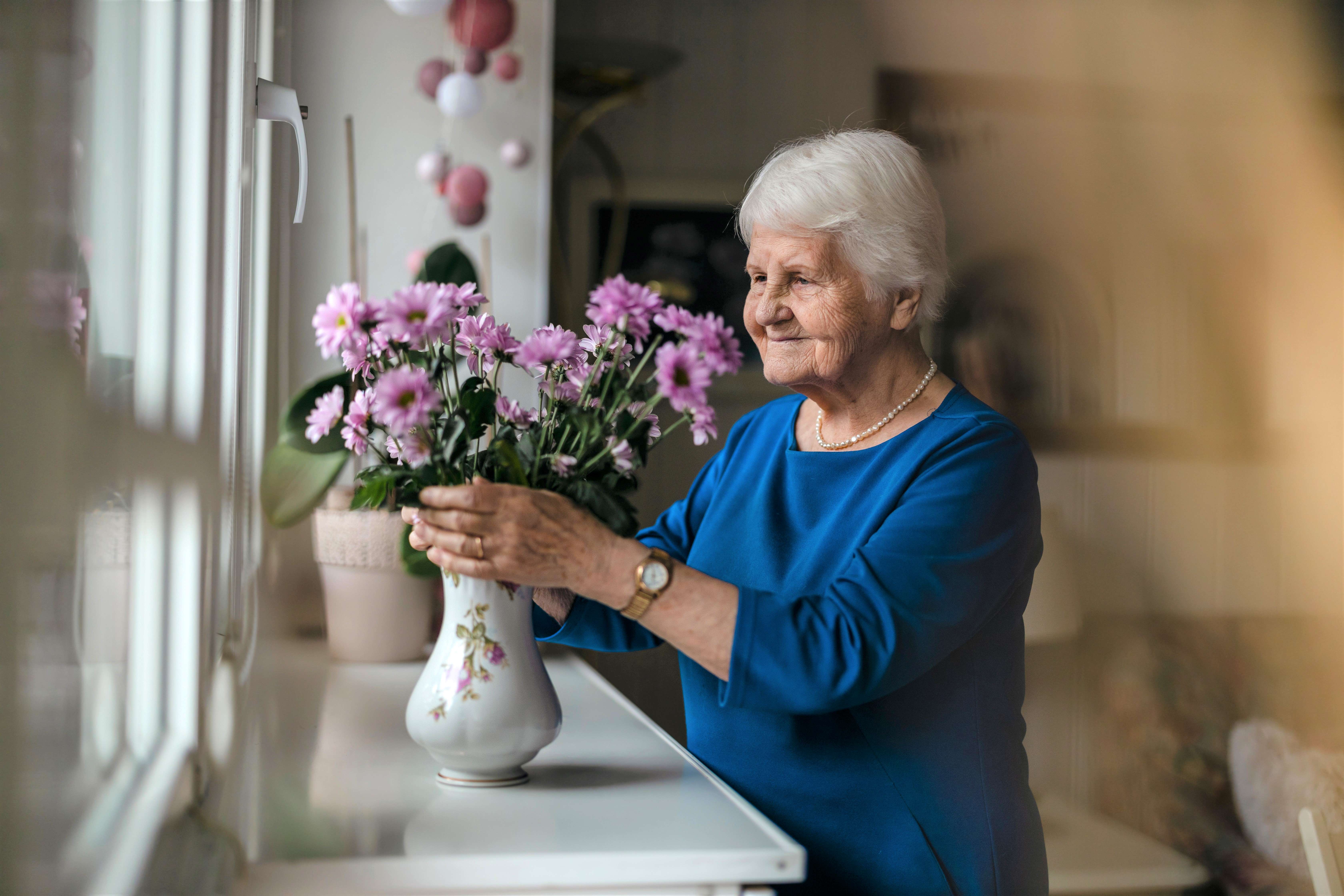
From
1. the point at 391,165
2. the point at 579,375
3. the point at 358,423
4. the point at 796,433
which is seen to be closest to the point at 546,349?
the point at 579,375

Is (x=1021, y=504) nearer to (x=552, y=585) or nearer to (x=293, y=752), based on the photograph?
(x=552, y=585)

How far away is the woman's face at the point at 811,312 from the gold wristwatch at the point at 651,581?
33 centimetres

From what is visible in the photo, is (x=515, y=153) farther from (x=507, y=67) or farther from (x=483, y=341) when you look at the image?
(x=483, y=341)

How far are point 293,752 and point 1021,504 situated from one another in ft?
2.48

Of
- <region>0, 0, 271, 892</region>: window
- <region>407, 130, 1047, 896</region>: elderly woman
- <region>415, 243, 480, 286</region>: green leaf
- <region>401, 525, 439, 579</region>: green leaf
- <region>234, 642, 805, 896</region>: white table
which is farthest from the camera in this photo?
<region>415, 243, 480, 286</region>: green leaf

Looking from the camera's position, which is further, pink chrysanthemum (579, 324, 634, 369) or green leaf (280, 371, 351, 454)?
green leaf (280, 371, 351, 454)

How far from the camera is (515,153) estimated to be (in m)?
1.89

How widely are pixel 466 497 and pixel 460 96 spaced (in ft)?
4.05

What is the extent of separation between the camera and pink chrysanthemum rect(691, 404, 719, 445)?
778 mm

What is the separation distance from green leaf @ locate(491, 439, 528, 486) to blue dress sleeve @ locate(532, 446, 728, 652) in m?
0.18

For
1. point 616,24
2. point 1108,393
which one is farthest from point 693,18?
point 1108,393

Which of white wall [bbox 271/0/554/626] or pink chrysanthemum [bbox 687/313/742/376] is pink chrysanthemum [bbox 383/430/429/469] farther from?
white wall [bbox 271/0/554/626]

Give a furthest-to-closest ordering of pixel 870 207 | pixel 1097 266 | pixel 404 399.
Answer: pixel 1097 266 → pixel 870 207 → pixel 404 399

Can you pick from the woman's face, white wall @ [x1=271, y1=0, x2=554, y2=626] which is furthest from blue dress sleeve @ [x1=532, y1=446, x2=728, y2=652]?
white wall @ [x1=271, y1=0, x2=554, y2=626]
